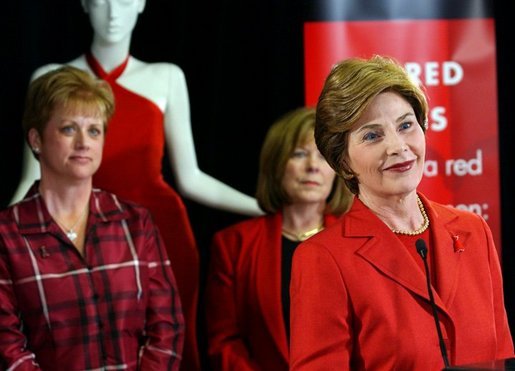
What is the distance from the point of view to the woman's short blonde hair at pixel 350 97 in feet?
6.73

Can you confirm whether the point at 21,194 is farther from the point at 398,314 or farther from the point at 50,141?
the point at 398,314

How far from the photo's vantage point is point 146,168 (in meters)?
3.79

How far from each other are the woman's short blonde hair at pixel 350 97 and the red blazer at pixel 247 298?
4.74ft

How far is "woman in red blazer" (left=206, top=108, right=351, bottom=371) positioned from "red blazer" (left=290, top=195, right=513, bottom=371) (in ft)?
4.88

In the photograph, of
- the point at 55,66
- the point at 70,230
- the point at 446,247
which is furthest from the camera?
the point at 55,66

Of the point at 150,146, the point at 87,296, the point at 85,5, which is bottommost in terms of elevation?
the point at 87,296

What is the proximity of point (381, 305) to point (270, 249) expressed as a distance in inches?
65.2

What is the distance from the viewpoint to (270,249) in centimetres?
361

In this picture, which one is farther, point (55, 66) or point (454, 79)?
point (454, 79)

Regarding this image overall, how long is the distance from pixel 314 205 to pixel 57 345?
1.14 m

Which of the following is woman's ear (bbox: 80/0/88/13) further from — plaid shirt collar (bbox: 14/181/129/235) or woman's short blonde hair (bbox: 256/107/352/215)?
woman's short blonde hair (bbox: 256/107/352/215)

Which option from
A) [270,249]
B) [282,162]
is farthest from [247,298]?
[282,162]

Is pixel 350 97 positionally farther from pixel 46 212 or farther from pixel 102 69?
pixel 102 69

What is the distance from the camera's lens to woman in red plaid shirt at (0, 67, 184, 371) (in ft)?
10.3
